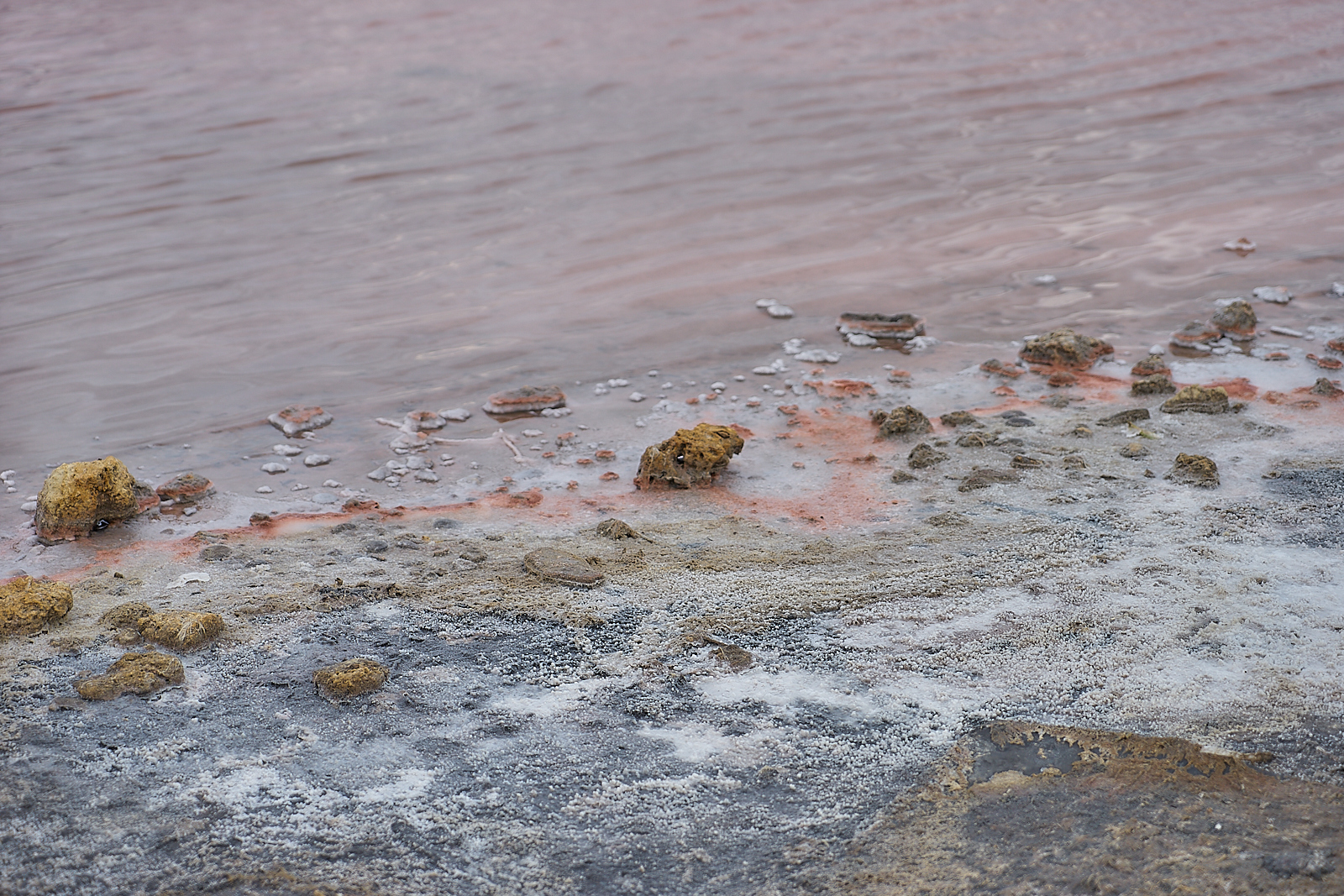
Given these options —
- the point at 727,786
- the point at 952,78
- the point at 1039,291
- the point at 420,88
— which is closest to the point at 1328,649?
the point at 727,786

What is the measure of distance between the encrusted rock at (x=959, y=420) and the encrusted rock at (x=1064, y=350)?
89 cm

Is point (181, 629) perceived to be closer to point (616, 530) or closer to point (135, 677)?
point (135, 677)

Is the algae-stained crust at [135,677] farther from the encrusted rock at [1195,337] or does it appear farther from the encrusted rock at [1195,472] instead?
the encrusted rock at [1195,337]

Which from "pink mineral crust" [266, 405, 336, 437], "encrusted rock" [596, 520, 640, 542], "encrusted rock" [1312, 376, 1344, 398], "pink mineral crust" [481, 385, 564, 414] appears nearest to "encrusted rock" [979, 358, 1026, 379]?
"encrusted rock" [1312, 376, 1344, 398]

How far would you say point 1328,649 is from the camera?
2.90 meters

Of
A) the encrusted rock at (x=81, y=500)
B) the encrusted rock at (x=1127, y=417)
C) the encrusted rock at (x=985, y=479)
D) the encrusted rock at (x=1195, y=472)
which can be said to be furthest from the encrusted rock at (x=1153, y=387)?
the encrusted rock at (x=81, y=500)

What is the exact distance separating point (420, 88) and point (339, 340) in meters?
4.71

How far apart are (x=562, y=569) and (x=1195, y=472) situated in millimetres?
2335

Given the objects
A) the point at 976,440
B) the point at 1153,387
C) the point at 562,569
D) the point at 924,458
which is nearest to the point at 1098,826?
the point at 562,569

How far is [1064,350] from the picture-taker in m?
5.34

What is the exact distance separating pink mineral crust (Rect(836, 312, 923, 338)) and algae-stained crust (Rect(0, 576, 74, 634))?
3980 mm

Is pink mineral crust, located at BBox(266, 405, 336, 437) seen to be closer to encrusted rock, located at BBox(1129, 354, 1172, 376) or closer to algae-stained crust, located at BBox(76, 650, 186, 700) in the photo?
algae-stained crust, located at BBox(76, 650, 186, 700)

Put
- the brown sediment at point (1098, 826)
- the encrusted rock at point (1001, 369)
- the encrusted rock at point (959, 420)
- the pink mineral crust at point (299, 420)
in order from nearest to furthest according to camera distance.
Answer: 1. the brown sediment at point (1098, 826)
2. the encrusted rock at point (959, 420)
3. the pink mineral crust at point (299, 420)
4. the encrusted rock at point (1001, 369)

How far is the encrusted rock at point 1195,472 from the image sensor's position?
12.8 ft
